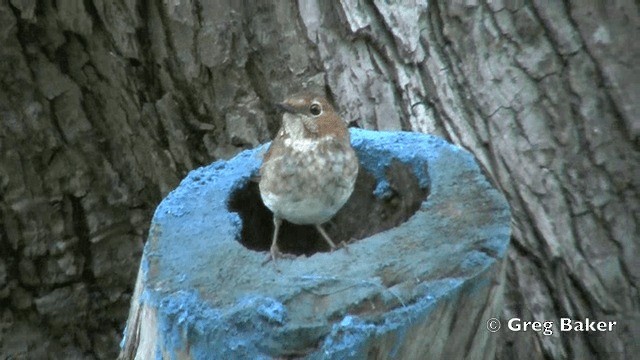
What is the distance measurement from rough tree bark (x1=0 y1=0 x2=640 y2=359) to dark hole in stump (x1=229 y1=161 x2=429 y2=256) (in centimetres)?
57

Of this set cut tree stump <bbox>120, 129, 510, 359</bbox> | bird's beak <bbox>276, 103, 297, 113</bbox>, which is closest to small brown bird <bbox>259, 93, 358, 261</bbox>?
bird's beak <bbox>276, 103, 297, 113</bbox>

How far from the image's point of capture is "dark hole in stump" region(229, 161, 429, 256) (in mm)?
2506

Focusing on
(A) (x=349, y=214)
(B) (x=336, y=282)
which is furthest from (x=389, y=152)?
(B) (x=336, y=282)

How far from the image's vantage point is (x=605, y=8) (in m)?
2.86

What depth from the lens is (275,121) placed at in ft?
11.8

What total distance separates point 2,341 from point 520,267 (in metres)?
2.19

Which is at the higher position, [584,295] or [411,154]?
[411,154]

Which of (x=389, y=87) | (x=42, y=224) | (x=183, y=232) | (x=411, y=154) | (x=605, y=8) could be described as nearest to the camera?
(x=183, y=232)

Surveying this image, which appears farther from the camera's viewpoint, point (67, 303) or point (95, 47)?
point (67, 303)

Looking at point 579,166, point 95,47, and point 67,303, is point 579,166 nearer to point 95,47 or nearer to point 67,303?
point 95,47

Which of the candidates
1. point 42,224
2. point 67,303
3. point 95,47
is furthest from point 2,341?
point 95,47

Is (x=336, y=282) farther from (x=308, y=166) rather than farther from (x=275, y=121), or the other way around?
(x=275, y=121)

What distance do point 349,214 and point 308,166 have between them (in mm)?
393

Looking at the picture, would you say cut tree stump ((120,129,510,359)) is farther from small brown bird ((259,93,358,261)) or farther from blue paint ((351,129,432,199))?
small brown bird ((259,93,358,261))
